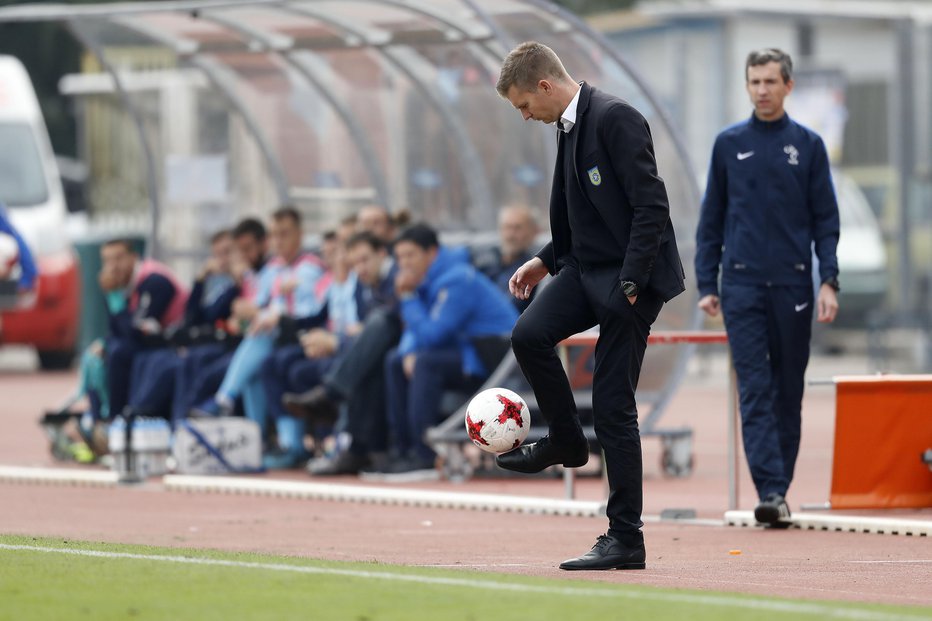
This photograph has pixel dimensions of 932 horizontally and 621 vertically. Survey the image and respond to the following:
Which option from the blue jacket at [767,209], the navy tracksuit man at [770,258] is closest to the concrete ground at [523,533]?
the navy tracksuit man at [770,258]

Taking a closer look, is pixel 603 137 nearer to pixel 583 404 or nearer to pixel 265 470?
pixel 583 404

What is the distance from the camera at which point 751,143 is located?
10.5 meters

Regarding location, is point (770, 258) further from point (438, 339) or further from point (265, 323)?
point (265, 323)

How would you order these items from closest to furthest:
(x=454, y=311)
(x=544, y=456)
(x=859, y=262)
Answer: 1. (x=544, y=456)
2. (x=454, y=311)
3. (x=859, y=262)

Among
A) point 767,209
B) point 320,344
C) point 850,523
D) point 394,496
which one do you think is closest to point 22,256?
point 320,344

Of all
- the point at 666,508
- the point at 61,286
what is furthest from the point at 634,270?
the point at 61,286

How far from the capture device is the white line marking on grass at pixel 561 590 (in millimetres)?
6680

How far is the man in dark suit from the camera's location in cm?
820

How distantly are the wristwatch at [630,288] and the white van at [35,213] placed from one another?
1859 cm

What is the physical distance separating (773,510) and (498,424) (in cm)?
207

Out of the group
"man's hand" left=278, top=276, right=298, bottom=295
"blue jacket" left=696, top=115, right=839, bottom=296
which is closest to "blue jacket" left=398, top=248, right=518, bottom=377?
"man's hand" left=278, top=276, right=298, bottom=295

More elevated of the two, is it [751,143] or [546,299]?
[751,143]

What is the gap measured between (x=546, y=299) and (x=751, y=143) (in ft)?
8.16

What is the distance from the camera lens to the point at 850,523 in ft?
33.4
